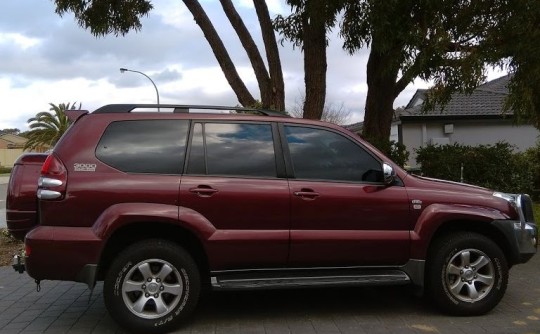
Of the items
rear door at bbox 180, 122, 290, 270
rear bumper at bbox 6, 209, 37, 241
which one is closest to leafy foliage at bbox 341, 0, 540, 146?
rear door at bbox 180, 122, 290, 270

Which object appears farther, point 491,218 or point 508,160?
point 508,160

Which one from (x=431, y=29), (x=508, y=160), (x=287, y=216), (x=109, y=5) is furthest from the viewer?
(x=508, y=160)

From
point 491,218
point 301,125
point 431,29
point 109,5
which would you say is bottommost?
point 491,218

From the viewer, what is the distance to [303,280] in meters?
4.86

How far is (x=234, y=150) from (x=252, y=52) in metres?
5.88

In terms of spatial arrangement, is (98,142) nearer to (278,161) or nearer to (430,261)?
(278,161)

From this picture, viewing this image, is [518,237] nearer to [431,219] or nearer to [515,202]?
[515,202]

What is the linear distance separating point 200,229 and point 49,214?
4.06 feet

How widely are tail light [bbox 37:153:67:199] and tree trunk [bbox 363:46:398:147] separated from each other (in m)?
6.65

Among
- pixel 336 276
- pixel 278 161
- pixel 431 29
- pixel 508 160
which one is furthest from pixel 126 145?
pixel 508 160

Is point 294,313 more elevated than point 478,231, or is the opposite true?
point 478,231

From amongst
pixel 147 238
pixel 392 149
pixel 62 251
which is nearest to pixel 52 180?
pixel 62 251

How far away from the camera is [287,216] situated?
4828mm

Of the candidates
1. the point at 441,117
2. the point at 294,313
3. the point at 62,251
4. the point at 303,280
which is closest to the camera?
the point at 62,251
